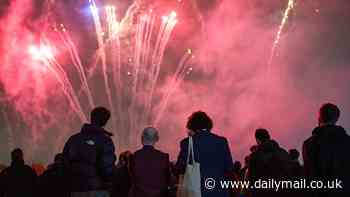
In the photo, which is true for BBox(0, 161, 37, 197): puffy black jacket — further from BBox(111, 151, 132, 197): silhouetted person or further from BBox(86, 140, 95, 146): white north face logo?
BBox(86, 140, 95, 146): white north face logo

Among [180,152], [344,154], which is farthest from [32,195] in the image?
[344,154]

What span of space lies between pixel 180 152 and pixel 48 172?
3.13 metres

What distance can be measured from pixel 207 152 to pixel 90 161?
1489mm

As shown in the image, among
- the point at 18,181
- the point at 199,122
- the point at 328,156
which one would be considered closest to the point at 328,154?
the point at 328,156

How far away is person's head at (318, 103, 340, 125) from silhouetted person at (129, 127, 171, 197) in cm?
213

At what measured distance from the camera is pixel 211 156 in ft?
21.5

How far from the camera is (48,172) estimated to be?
28.6ft

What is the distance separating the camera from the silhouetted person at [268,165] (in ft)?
24.2

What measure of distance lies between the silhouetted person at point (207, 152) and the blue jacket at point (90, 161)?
2.97 feet

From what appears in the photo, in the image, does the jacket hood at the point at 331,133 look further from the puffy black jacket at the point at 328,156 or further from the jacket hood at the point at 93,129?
the jacket hood at the point at 93,129

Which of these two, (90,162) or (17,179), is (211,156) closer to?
(90,162)

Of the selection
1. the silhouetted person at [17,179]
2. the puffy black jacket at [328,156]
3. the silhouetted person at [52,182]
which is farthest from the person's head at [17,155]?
the puffy black jacket at [328,156]

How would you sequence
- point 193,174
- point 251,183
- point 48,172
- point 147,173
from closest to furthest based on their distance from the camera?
point 193,174 < point 147,173 < point 251,183 < point 48,172

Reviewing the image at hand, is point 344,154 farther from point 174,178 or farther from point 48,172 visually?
point 48,172
